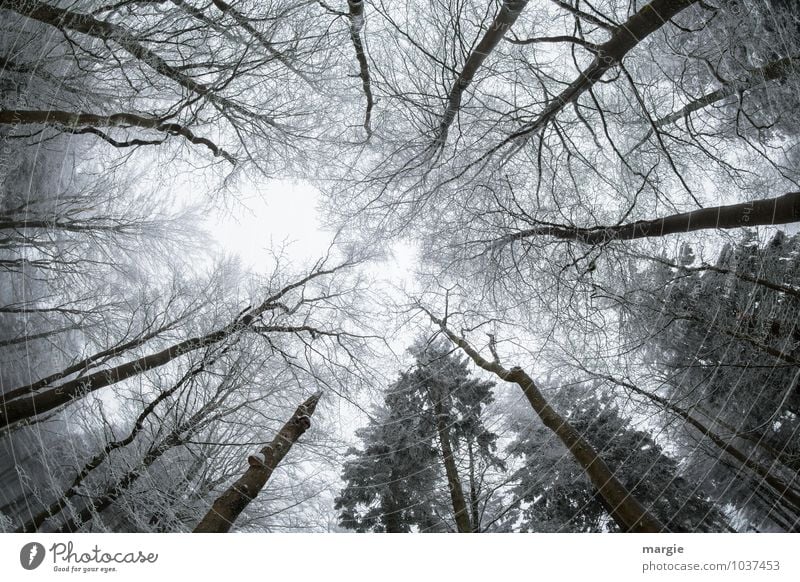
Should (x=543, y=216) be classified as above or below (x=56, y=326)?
above

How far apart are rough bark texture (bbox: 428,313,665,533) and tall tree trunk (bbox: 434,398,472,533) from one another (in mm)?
243

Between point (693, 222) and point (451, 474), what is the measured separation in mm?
999

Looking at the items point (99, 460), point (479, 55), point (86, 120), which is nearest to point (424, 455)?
point (99, 460)

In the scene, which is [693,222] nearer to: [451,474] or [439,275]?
[439,275]

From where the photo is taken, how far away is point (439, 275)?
1614 mm

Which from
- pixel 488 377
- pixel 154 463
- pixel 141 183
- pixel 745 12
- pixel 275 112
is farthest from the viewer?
pixel 141 183

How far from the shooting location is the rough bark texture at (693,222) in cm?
104

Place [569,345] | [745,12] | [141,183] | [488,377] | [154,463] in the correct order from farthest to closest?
[141,183] → [488,377] → [569,345] → [154,463] → [745,12]
